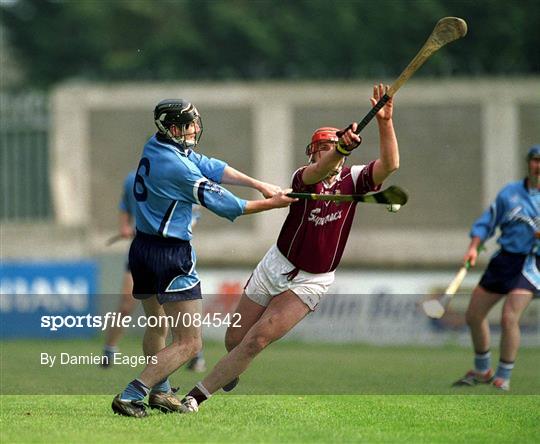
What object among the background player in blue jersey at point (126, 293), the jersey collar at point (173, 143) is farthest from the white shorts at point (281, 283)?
the background player in blue jersey at point (126, 293)

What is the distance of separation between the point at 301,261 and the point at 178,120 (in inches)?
51.8

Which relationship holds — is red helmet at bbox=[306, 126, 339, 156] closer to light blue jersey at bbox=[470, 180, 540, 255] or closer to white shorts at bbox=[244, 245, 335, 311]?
white shorts at bbox=[244, 245, 335, 311]

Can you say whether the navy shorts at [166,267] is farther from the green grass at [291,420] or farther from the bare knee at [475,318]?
the bare knee at [475,318]

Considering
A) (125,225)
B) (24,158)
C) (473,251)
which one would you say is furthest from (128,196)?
(24,158)

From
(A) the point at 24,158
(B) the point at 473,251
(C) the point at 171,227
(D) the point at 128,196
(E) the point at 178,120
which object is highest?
(E) the point at 178,120

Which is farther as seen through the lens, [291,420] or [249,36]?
[249,36]

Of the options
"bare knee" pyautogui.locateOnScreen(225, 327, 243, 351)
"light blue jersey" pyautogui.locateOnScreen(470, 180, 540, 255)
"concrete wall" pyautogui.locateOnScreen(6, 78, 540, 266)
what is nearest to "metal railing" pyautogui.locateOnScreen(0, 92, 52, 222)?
"concrete wall" pyautogui.locateOnScreen(6, 78, 540, 266)

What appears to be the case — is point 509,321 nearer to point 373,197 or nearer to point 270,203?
point 373,197

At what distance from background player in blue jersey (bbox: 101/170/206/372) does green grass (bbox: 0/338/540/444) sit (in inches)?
9.2

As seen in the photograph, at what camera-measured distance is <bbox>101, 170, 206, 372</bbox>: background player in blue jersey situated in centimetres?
1299

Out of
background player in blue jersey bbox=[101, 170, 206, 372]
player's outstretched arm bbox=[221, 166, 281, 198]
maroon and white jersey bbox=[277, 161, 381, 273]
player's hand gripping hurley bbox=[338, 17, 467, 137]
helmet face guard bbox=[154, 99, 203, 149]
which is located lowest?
background player in blue jersey bbox=[101, 170, 206, 372]

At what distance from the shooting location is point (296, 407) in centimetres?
926

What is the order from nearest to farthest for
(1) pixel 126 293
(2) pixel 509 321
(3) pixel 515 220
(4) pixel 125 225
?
(2) pixel 509 321 → (3) pixel 515 220 → (1) pixel 126 293 → (4) pixel 125 225

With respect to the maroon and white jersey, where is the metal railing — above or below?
below
